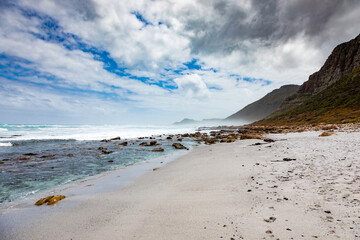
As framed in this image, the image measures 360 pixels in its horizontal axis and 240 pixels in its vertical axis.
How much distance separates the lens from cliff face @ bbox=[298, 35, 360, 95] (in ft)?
253

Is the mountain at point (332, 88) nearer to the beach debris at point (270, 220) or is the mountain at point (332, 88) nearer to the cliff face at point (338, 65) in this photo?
the cliff face at point (338, 65)

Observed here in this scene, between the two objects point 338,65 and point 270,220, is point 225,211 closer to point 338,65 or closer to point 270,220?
point 270,220

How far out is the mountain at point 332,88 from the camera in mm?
55531

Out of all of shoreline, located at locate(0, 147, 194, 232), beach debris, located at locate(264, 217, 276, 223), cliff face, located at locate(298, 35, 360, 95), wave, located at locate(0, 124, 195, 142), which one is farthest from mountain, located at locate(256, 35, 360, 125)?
shoreline, located at locate(0, 147, 194, 232)

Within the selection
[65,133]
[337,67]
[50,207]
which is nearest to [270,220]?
[50,207]

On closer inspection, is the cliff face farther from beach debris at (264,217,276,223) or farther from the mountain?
beach debris at (264,217,276,223)

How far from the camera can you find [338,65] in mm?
83500

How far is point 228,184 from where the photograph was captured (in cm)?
630

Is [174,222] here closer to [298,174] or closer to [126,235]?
[126,235]

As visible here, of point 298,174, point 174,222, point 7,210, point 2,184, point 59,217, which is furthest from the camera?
point 2,184

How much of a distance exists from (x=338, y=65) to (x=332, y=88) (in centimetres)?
2232

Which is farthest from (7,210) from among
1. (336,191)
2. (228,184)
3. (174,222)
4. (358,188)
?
(358,188)

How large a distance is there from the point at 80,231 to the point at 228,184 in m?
4.82

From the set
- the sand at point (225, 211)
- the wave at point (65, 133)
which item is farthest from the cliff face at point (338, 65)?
the sand at point (225, 211)
